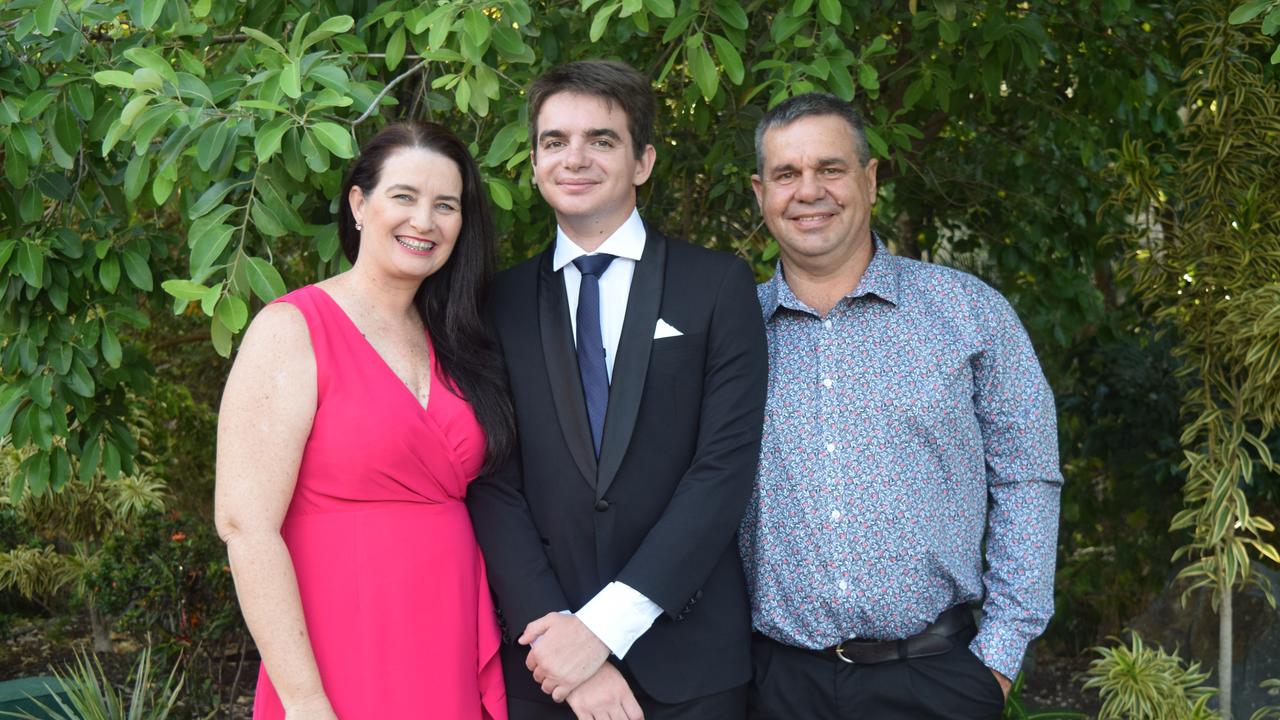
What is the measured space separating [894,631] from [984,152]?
3.22 m

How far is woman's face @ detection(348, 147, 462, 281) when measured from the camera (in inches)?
92.6

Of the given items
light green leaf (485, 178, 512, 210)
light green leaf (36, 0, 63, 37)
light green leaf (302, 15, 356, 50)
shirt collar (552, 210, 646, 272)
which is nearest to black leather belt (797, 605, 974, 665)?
A: shirt collar (552, 210, 646, 272)

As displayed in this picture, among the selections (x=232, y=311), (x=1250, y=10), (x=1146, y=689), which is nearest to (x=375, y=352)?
(x=232, y=311)

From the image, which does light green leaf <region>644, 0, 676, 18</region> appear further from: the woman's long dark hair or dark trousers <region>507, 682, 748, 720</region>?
dark trousers <region>507, 682, 748, 720</region>

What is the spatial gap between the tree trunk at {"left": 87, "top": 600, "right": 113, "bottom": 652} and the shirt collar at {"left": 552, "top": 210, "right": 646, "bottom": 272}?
4449 mm

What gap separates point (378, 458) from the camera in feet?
7.29

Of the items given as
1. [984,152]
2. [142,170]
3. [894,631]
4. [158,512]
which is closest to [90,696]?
[158,512]

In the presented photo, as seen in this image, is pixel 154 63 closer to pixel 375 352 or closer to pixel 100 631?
pixel 375 352

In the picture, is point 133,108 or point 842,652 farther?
point 842,652

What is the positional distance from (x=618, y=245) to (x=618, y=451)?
16.5 inches

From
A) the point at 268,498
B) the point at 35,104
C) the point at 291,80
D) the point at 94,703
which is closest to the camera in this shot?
the point at 268,498

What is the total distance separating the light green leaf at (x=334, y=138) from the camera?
91.4 inches

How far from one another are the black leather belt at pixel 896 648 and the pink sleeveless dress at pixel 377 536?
75cm


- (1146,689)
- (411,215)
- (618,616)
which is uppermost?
(411,215)
